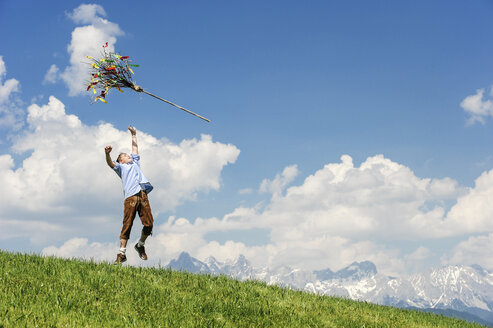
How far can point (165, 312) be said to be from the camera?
313 inches

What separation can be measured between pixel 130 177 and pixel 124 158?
0.75 metres

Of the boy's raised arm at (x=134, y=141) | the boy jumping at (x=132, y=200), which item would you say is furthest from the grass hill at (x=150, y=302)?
the boy's raised arm at (x=134, y=141)

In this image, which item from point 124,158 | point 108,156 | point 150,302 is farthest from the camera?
point 124,158

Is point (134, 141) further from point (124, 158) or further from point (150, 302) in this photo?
point (150, 302)

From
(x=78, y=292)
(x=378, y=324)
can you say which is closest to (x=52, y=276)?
(x=78, y=292)

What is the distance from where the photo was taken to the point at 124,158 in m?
12.5

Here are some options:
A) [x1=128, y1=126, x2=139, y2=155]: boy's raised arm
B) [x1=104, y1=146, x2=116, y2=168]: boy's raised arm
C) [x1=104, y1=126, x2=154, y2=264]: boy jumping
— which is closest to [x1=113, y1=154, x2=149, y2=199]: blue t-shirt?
[x1=104, y1=126, x2=154, y2=264]: boy jumping

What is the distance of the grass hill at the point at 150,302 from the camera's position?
7.42 m

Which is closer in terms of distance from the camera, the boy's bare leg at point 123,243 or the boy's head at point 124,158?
the boy's bare leg at point 123,243

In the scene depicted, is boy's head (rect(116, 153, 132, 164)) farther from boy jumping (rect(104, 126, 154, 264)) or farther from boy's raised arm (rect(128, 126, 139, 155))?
boy's raised arm (rect(128, 126, 139, 155))

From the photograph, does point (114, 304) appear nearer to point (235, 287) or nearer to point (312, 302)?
point (235, 287)

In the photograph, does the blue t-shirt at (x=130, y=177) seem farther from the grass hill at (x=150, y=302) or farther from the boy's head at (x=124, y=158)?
the grass hill at (x=150, y=302)

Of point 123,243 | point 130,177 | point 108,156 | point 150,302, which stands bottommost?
point 150,302

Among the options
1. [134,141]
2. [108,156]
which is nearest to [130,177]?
[108,156]
